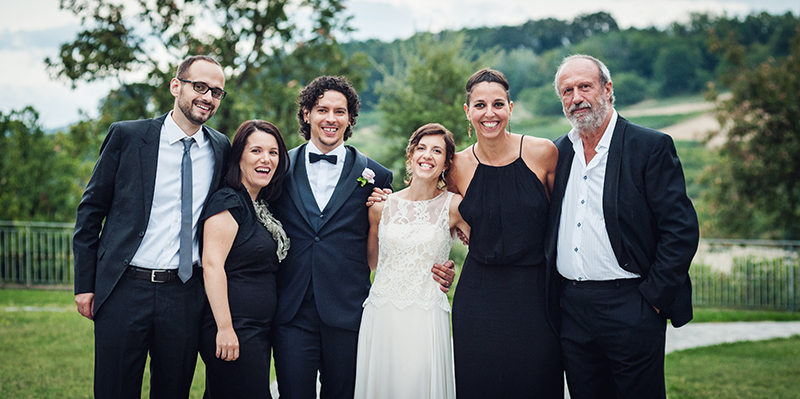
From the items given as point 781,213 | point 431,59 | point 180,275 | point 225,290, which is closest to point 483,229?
point 225,290

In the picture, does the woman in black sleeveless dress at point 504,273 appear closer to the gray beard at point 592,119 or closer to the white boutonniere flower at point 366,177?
the gray beard at point 592,119

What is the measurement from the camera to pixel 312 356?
3.71 meters

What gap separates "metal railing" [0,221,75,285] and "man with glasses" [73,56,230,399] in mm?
11503

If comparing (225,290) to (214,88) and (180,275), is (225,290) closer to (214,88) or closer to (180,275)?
(180,275)

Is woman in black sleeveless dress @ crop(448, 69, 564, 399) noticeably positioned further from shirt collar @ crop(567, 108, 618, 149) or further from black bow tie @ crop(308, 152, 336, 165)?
black bow tie @ crop(308, 152, 336, 165)

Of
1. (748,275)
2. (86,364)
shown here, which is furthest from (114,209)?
(748,275)

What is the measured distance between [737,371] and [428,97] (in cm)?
814

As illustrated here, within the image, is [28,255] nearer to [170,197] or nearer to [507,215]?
[170,197]

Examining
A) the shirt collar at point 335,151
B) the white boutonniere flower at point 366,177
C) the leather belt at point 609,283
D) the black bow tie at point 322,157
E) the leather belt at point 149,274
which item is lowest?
the leather belt at point 609,283

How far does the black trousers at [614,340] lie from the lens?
11.0 feet

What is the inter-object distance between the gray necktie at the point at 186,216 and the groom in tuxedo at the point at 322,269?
23.2 inches

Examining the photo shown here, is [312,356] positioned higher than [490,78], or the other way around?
[490,78]

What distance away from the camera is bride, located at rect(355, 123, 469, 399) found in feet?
12.3

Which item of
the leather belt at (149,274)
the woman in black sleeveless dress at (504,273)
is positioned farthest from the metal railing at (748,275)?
the leather belt at (149,274)
